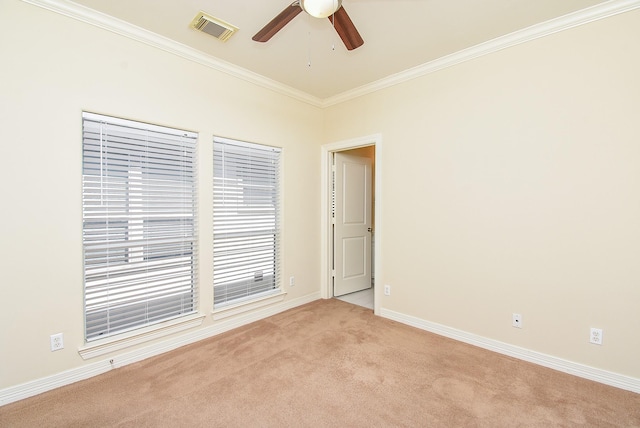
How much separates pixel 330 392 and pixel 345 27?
94.2 inches

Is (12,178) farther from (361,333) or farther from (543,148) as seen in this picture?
(543,148)

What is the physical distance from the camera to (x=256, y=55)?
9.07 ft

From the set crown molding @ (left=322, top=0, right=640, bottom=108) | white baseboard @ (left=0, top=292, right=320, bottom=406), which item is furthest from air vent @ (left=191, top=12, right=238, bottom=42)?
white baseboard @ (left=0, top=292, right=320, bottom=406)

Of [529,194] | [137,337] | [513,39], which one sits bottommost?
[137,337]

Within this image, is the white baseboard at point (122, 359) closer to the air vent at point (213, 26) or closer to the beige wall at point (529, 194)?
the beige wall at point (529, 194)

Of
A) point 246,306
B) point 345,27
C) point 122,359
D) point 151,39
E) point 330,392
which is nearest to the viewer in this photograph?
point 345,27

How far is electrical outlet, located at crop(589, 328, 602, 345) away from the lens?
2.12m

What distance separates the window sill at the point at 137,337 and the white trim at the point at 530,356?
7.19 feet

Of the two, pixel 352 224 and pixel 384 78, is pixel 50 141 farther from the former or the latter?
pixel 352 224

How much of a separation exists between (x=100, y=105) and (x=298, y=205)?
2182mm

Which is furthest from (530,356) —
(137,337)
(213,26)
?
(213,26)

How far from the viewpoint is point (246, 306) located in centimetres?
316

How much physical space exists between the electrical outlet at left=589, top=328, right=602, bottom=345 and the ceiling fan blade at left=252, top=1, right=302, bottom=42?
9.96 feet

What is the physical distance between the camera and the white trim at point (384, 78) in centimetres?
204
